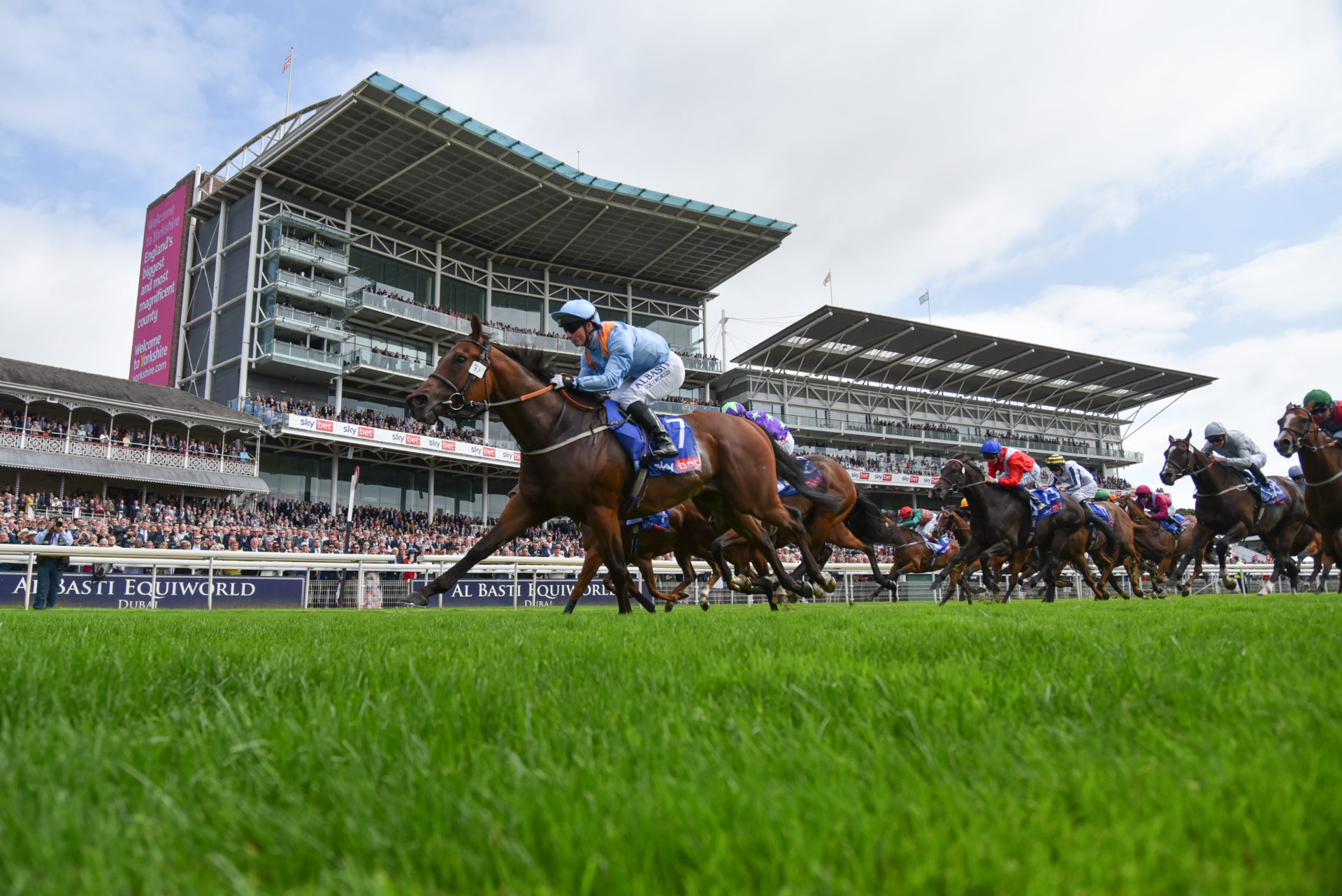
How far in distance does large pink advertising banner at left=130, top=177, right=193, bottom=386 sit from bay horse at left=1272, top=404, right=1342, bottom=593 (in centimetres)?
4842

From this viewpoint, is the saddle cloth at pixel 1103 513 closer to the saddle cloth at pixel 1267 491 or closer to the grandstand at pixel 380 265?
the saddle cloth at pixel 1267 491

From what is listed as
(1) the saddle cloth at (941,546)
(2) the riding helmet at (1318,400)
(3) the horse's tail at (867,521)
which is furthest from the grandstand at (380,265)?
(2) the riding helmet at (1318,400)

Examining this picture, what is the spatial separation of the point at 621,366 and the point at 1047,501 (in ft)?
26.0

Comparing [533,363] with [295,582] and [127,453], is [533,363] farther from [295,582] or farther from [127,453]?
[127,453]

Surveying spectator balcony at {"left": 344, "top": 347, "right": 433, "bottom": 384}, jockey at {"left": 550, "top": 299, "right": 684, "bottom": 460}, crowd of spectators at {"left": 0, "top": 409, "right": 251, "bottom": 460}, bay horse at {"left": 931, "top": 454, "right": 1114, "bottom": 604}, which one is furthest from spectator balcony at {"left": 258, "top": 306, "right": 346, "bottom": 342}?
jockey at {"left": 550, "top": 299, "right": 684, "bottom": 460}

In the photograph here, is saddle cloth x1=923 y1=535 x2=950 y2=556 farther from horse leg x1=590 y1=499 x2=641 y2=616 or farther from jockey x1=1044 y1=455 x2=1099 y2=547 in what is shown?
horse leg x1=590 y1=499 x2=641 y2=616

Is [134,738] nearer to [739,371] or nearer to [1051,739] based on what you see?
[1051,739]

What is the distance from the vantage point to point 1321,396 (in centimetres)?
975

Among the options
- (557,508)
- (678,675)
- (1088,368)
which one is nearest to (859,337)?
(1088,368)

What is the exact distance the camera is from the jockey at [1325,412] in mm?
9672

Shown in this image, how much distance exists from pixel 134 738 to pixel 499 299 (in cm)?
5020

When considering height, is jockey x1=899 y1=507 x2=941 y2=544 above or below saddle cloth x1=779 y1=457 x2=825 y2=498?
below

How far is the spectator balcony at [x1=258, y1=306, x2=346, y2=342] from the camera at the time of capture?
3962 centimetres

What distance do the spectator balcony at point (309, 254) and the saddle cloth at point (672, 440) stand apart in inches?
1555
